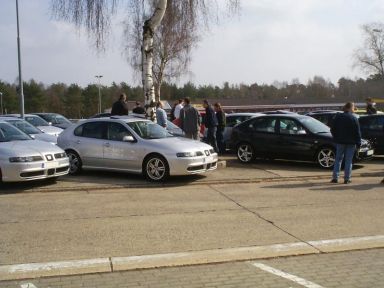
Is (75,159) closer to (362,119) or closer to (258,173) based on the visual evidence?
(258,173)

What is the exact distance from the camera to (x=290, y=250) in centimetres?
636

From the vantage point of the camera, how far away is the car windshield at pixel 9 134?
1168 centimetres

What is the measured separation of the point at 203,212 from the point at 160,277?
3261 millimetres

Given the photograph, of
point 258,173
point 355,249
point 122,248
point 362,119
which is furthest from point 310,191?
point 362,119

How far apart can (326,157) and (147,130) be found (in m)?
4.87

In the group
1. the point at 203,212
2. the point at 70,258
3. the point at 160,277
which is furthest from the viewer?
the point at 203,212

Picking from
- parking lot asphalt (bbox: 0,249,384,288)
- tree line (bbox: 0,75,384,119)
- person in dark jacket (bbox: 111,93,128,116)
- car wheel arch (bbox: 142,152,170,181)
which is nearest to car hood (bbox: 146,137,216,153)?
car wheel arch (bbox: 142,152,170,181)

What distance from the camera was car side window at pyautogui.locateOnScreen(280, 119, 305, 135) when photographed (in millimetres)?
14680

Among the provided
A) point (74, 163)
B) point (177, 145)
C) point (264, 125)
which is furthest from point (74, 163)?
point (264, 125)

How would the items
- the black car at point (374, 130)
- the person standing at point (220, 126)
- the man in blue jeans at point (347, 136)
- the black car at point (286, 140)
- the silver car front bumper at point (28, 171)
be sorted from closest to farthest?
the silver car front bumper at point (28, 171) < the man in blue jeans at point (347, 136) < the black car at point (286, 140) < the black car at point (374, 130) < the person standing at point (220, 126)

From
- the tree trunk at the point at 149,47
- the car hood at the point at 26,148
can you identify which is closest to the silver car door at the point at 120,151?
the car hood at the point at 26,148

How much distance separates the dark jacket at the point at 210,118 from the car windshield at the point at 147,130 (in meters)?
3.57

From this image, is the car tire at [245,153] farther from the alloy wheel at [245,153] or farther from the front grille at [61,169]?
the front grille at [61,169]

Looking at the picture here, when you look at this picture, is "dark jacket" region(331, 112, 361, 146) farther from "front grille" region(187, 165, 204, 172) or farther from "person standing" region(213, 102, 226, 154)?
"person standing" region(213, 102, 226, 154)
